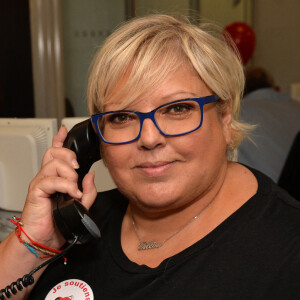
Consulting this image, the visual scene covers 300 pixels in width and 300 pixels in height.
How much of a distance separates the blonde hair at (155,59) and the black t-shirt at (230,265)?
0.89ft

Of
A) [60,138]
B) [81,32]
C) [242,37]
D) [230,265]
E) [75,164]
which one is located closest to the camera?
[230,265]

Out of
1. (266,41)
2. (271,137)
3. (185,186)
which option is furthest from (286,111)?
(185,186)

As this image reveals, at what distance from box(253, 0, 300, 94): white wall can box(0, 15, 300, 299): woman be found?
11.2 ft

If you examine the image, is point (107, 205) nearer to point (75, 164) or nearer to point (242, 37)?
point (75, 164)

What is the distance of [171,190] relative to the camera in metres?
1.05

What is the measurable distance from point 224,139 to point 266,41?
3699mm

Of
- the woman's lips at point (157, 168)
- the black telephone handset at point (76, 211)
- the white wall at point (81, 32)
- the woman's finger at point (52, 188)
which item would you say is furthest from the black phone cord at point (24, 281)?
the white wall at point (81, 32)

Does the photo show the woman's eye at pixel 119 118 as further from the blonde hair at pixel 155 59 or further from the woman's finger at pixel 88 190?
the woman's finger at pixel 88 190

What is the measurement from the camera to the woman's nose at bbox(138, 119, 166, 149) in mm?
1007

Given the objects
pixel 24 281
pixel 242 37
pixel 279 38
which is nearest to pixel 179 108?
pixel 24 281

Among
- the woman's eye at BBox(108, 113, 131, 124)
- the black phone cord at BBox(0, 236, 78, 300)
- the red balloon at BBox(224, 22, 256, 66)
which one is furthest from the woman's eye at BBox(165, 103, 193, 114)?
the red balloon at BBox(224, 22, 256, 66)

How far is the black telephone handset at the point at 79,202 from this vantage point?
107cm

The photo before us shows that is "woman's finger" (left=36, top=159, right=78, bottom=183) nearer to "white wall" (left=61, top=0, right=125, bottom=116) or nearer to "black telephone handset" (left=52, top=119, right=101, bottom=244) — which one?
"black telephone handset" (left=52, top=119, right=101, bottom=244)

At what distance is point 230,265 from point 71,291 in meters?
0.40
